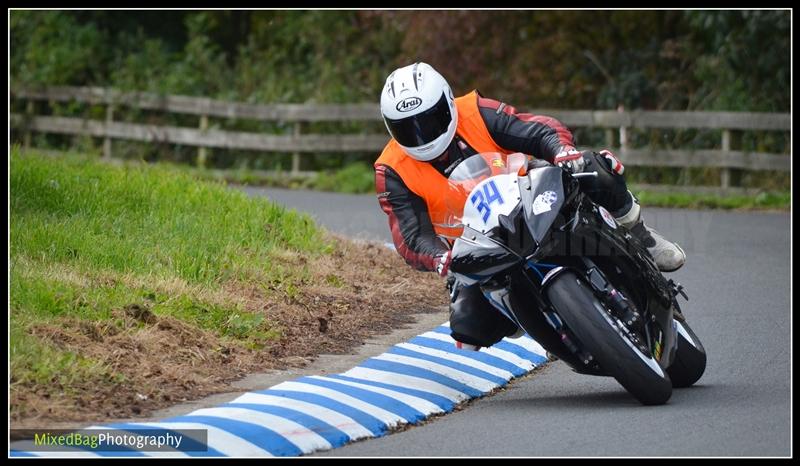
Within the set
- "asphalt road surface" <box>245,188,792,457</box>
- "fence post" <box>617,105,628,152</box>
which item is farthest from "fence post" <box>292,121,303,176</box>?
"asphalt road surface" <box>245,188,792,457</box>

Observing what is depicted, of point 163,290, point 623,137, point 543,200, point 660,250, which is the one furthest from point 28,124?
point 543,200

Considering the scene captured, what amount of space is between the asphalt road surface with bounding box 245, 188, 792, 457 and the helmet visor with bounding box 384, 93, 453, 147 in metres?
1.47

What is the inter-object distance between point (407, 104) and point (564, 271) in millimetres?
1373

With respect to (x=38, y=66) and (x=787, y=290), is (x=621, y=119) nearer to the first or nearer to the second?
(x=787, y=290)

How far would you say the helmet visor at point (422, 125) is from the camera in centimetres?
798

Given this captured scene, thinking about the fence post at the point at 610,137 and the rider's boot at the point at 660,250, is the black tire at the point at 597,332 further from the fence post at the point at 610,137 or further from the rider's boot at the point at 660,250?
the fence post at the point at 610,137

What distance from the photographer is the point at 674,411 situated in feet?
24.1

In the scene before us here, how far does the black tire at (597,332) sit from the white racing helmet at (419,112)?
1.24 m

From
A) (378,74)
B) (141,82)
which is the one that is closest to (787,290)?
(378,74)

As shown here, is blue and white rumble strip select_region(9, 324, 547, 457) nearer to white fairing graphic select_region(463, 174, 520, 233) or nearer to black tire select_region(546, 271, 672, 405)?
black tire select_region(546, 271, 672, 405)

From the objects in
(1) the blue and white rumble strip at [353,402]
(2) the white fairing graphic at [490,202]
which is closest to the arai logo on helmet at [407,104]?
(2) the white fairing graphic at [490,202]

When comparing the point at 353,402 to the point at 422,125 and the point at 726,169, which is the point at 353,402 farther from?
the point at 726,169

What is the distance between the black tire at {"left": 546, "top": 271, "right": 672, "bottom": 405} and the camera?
23.5ft
